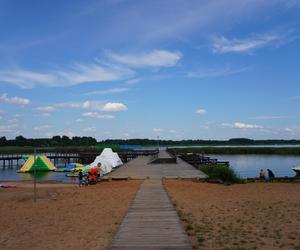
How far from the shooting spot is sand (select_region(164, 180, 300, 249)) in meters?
9.02

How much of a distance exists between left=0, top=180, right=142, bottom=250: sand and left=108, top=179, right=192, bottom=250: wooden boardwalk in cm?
41

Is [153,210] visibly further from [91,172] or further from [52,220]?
[91,172]

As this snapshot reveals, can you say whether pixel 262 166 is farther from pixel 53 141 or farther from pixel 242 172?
pixel 53 141

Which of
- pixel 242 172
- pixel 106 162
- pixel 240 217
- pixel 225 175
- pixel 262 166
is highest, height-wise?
pixel 106 162

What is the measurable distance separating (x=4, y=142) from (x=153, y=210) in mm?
169678

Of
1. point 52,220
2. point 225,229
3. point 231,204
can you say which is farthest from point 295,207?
point 52,220

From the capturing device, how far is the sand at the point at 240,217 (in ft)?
29.6

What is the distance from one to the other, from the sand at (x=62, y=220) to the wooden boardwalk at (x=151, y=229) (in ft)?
1.35

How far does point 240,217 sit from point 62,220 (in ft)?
17.5

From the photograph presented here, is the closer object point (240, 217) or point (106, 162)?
point (240, 217)

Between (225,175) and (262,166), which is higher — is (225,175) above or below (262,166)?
above

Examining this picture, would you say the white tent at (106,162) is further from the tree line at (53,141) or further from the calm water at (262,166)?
the tree line at (53,141)

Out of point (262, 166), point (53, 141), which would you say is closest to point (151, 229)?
point (262, 166)

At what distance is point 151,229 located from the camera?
9875mm
